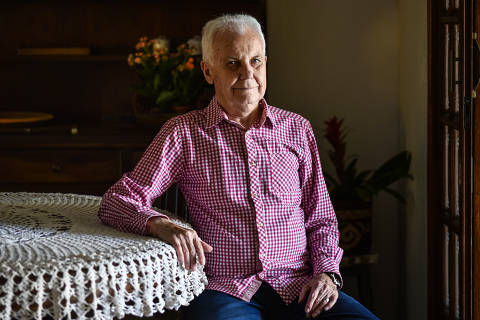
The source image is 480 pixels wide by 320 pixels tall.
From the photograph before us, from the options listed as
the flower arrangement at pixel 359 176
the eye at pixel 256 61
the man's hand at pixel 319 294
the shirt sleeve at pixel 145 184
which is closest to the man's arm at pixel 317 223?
the man's hand at pixel 319 294

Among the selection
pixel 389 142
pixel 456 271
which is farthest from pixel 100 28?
pixel 456 271

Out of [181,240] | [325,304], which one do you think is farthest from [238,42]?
[325,304]

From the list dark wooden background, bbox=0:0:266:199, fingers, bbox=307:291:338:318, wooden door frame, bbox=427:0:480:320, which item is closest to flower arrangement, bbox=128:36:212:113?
dark wooden background, bbox=0:0:266:199

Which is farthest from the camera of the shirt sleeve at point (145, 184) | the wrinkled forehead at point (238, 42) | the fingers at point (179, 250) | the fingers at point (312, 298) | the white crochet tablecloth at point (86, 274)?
the wrinkled forehead at point (238, 42)

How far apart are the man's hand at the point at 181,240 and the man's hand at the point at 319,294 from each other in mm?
350

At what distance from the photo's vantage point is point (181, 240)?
1638 mm

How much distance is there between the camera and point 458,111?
231 cm

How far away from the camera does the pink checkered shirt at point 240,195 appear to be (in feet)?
6.43

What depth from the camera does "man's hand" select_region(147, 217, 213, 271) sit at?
162 centimetres

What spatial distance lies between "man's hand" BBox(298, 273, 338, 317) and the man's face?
1.65 feet

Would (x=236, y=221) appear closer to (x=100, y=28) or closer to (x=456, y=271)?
(x=456, y=271)

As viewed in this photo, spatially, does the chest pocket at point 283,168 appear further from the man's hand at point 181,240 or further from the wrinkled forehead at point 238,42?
the man's hand at point 181,240

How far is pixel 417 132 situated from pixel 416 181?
0.20 metres

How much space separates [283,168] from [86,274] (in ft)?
2.56
